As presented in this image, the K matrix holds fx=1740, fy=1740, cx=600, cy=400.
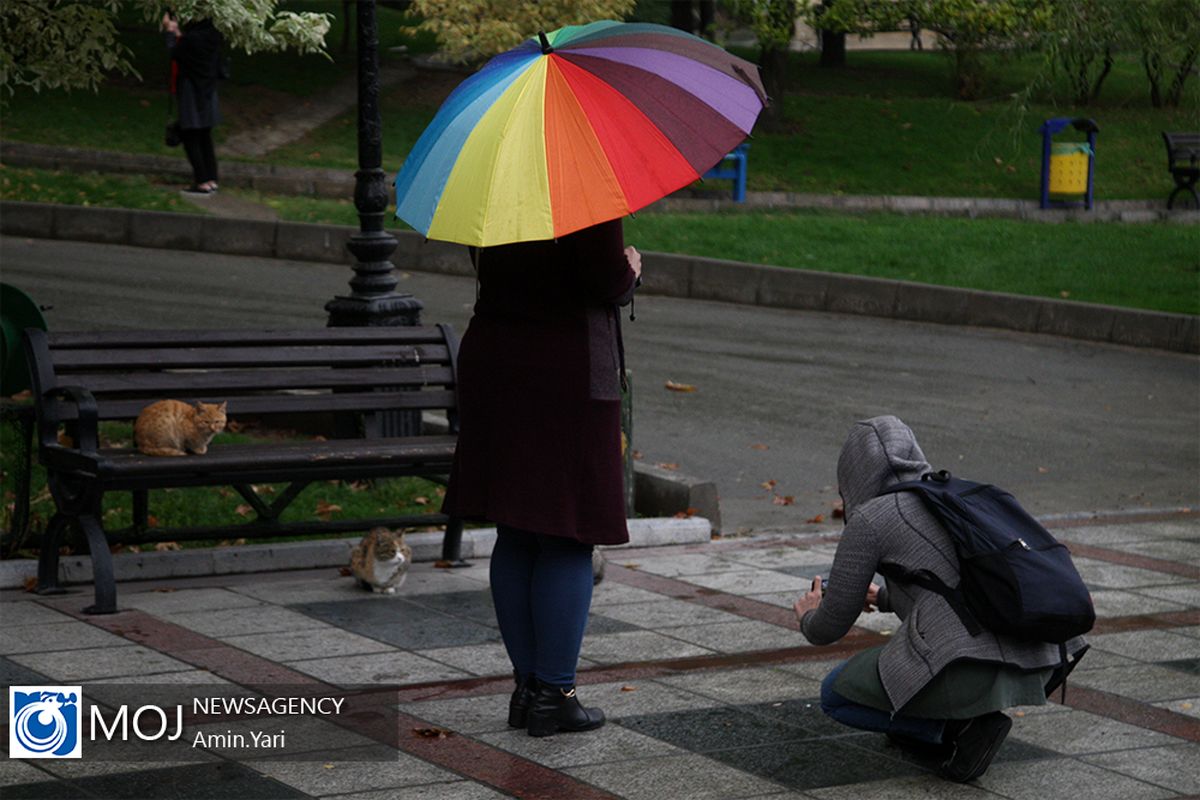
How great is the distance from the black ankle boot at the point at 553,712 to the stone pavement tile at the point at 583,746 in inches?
1.2

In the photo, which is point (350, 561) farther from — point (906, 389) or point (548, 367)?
point (906, 389)

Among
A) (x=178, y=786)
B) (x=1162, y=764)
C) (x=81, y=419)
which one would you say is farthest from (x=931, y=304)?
(x=178, y=786)

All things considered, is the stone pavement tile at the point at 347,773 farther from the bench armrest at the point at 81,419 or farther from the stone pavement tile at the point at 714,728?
the bench armrest at the point at 81,419

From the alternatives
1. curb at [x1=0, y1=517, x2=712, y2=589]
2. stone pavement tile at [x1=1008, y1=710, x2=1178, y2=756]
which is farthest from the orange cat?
stone pavement tile at [x1=1008, y1=710, x2=1178, y2=756]

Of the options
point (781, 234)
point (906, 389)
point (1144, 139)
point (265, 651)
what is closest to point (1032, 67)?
point (1144, 139)

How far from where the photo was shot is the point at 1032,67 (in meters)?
37.9

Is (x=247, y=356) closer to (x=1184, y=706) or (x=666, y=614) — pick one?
(x=666, y=614)

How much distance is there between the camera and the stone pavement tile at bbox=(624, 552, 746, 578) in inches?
314

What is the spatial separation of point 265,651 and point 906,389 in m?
8.03

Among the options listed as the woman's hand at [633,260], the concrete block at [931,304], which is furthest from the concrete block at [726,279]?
the woman's hand at [633,260]

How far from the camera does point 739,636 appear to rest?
22.2 feet

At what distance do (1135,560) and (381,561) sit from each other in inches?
144

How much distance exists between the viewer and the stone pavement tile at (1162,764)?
199 inches

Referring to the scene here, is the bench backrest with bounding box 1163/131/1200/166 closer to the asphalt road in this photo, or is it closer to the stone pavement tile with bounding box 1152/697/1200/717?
the asphalt road
